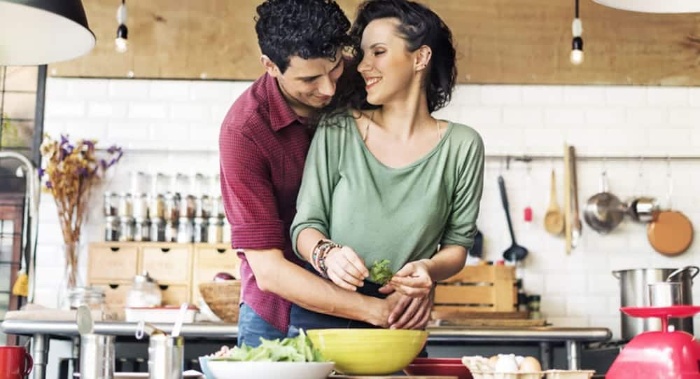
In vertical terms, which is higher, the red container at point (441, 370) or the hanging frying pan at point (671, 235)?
the hanging frying pan at point (671, 235)

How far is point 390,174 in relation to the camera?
2.55 m

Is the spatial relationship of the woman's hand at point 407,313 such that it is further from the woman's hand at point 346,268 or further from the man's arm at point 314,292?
the woman's hand at point 346,268

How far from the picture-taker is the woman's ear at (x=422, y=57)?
2732 millimetres

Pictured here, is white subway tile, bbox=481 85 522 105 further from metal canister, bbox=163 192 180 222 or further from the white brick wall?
metal canister, bbox=163 192 180 222

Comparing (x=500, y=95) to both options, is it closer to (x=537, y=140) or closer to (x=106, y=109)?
(x=537, y=140)

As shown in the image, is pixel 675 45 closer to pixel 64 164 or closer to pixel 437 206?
pixel 64 164

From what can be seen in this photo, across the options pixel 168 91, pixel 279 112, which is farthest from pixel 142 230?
pixel 279 112

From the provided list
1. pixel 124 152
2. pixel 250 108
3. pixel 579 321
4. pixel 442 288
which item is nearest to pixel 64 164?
pixel 124 152

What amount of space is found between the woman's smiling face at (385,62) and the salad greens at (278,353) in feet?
2.59

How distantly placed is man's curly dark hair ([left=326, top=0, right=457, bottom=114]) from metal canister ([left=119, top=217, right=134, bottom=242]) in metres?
3.42

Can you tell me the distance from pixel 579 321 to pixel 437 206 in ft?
12.4

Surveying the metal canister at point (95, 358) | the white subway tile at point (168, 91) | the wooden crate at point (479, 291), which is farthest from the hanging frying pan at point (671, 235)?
the metal canister at point (95, 358)

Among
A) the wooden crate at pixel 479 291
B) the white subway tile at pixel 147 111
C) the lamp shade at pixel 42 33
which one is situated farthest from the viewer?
the white subway tile at pixel 147 111

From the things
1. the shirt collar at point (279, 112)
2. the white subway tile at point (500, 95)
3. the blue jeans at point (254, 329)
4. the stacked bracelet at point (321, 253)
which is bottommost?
the blue jeans at point (254, 329)
